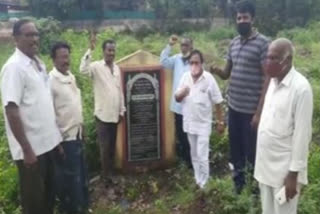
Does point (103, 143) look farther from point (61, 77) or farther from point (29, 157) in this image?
point (29, 157)

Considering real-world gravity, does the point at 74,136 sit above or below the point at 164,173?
above

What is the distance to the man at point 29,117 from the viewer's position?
367 centimetres

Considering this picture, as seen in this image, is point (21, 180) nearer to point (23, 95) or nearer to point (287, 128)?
point (23, 95)

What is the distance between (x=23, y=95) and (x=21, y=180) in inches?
26.9

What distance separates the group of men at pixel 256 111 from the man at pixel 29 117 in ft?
5.35

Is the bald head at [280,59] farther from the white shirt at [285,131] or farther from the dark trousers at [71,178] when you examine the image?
the dark trousers at [71,178]

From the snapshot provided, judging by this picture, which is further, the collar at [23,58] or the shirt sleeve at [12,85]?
the collar at [23,58]

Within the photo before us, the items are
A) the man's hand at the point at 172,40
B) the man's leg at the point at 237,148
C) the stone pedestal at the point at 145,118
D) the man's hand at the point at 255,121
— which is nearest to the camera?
the man's hand at the point at 255,121

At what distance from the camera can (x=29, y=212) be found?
13.2ft

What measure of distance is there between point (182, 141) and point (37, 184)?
2.56m

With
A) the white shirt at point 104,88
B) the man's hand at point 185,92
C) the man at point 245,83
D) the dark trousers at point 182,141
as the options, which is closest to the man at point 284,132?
the man at point 245,83

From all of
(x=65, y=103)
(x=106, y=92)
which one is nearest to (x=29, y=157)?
(x=65, y=103)

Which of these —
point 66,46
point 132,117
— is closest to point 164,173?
point 132,117

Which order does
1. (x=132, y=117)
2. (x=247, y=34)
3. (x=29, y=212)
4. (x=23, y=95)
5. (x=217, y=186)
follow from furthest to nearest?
(x=132, y=117) < (x=217, y=186) < (x=247, y=34) < (x=29, y=212) < (x=23, y=95)
